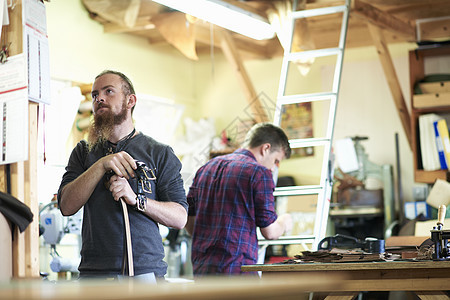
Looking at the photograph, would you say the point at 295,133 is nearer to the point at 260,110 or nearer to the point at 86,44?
the point at 260,110

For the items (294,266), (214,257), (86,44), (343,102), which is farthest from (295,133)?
(294,266)

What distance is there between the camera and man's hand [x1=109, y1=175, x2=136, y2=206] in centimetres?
276

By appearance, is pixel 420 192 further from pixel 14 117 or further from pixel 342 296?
pixel 14 117

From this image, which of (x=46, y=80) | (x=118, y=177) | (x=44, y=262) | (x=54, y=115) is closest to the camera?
(x=118, y=177)

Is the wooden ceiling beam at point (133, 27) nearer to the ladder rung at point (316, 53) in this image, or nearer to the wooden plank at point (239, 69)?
the wooden plank at point (239, 69)

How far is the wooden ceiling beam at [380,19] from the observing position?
6.11 metres

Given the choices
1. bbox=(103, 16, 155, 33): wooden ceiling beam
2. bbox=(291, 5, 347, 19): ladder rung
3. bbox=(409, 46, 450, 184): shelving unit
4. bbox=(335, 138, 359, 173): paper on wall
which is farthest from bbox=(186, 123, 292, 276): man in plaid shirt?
bbox=(103, 16, 155, 33): wooden ceiling beam

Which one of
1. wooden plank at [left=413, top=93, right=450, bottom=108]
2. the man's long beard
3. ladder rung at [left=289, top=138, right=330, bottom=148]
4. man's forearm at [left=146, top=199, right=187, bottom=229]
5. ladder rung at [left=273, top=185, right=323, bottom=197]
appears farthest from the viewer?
wooden plank at [left=413, top=93, right=450, bottom=108]

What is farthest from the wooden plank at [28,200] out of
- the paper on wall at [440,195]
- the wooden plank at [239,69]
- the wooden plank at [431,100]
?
the wooden plank at [239,69]

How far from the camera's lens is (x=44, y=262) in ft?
20.7

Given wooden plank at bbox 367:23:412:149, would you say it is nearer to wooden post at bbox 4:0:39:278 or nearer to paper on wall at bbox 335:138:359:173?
paper on wall at bbox 335:138:359:173

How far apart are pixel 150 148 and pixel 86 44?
4.40m

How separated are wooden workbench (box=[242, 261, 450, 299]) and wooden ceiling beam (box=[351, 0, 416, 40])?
11.5 feet

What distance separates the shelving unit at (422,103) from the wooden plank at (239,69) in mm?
1610
